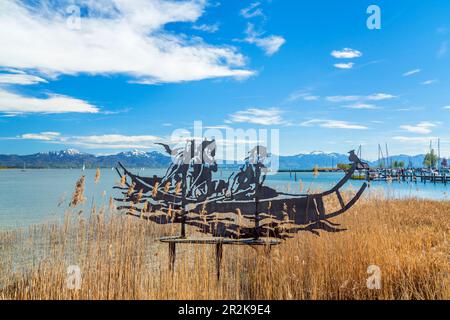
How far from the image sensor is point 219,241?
446cm

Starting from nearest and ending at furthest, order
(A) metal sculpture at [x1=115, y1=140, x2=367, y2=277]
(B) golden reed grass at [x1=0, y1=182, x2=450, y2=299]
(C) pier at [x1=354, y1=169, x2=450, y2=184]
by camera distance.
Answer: (B) golden reed grass at [x1=0, y1=182, x2=450, y2=299]
(A) metal sculpture at [x1=115, y1=140, x2=367, y2=277]
(C) pier at [x1=354, y1=169, x2=450, y2=184]

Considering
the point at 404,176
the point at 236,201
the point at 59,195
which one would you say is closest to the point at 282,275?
the point at 236,201

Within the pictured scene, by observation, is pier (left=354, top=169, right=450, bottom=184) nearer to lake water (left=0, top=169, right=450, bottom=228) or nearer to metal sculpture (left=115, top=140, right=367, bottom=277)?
lake water (left=0, top=169, right=450, bottom=228)

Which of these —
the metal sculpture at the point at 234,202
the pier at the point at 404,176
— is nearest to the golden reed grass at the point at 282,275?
the metal sculpture at the point at 234,202

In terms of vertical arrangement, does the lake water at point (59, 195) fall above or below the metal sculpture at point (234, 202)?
below

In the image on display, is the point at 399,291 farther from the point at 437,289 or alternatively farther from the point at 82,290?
the point at 82,290

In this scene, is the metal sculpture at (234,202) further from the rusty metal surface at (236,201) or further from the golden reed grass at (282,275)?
the golden reed grass at (282,275)

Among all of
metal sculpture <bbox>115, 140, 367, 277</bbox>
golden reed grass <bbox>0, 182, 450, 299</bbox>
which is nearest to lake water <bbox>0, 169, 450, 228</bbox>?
metal sculpture <bbox>115, 140, 367, 277</bbox>

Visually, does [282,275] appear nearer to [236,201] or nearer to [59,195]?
[236,201]

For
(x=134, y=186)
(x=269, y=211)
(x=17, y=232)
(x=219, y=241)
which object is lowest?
(x=17, y=232)
